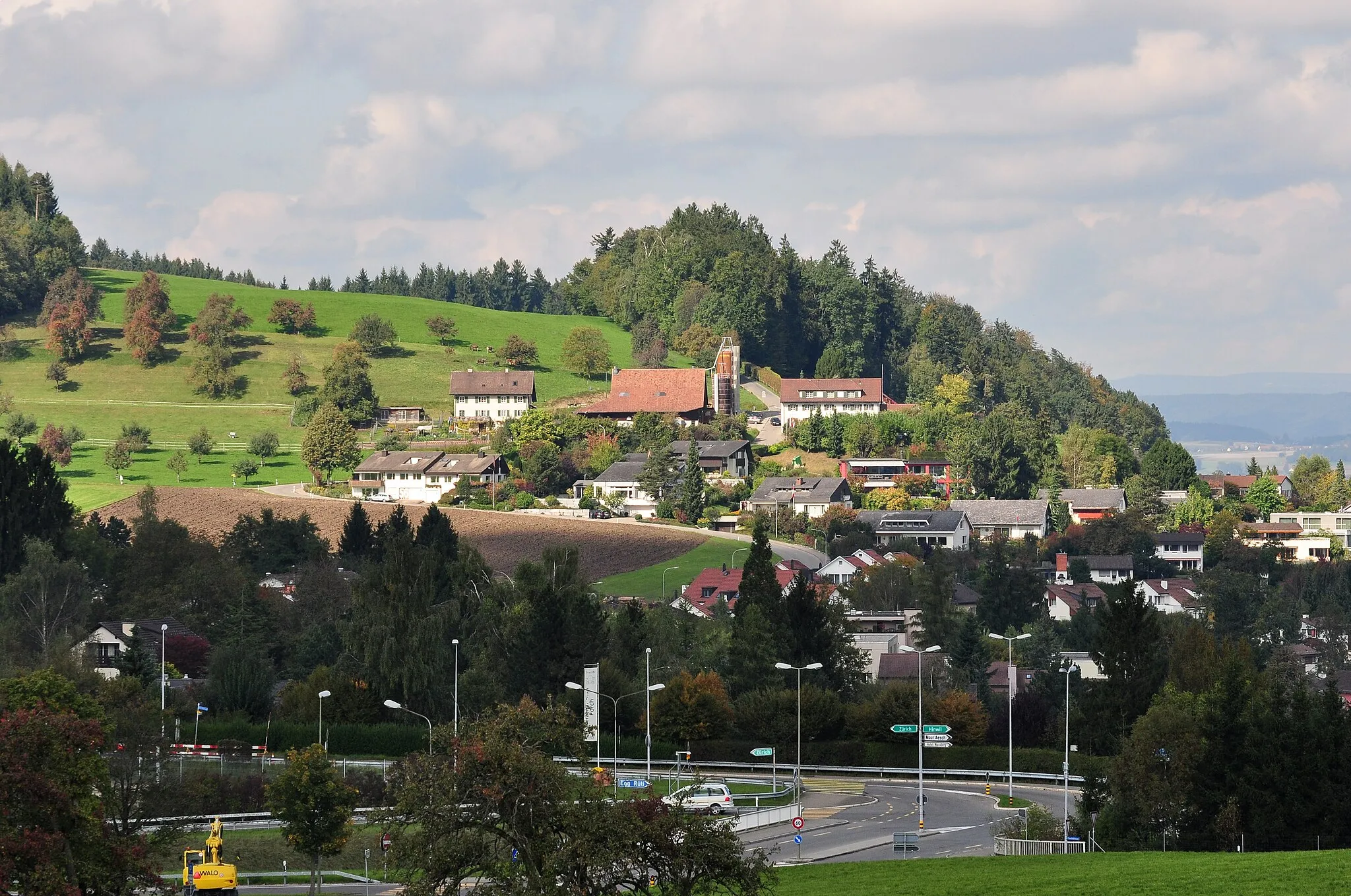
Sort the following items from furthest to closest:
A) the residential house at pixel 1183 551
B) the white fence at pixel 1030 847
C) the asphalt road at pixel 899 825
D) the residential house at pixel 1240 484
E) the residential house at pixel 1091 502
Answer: the residential house at pixel 1240 484, the residential house at pixel 1091 502, the residential house at pixel 1183 551, the asphalt road at pixel 899 825, the white fence at pixel 1030 847

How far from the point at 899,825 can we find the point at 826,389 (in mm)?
127698

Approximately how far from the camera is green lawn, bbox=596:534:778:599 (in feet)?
391

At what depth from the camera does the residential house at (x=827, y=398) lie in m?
184

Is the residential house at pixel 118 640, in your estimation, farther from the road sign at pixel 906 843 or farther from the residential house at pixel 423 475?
the residential house at pixel 423 475

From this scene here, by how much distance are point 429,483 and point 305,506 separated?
13.4 meters

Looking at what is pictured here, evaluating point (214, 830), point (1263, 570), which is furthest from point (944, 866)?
point (1263, 570)

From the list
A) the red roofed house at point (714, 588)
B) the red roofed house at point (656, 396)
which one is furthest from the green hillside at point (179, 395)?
the red roofed house at point (714, 588)

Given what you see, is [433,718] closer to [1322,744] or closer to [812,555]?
[1322,744]

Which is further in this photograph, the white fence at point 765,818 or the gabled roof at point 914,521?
the gabled roof at point 914,521

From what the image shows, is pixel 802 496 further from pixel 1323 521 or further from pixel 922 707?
pixel 922 707

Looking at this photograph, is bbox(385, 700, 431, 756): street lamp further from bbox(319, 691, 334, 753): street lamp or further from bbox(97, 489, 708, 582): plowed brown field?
bbox(97, 489, 708, 582): plowed brown field

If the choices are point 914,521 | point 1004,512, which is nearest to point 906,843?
point 914,521

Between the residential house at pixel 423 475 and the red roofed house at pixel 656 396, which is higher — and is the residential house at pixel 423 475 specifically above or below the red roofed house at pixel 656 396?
below

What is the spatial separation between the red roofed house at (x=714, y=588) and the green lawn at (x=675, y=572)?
149 cm
